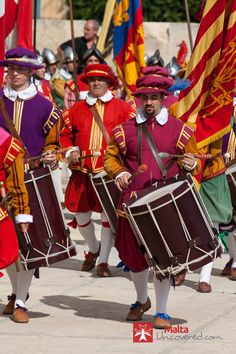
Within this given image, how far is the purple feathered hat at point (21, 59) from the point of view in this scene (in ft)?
32.5

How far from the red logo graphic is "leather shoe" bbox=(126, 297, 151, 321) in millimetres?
138

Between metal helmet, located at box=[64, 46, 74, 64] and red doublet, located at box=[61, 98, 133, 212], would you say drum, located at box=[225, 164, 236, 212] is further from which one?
metal helmet, located at box=[64, 46, 74, 64]

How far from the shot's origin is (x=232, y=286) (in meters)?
11.1

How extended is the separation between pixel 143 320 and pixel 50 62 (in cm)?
991

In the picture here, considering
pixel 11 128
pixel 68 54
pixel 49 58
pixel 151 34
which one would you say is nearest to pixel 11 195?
pixel 11 128

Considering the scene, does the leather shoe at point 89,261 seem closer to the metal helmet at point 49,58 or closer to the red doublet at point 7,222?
the red doublet at point 7,222

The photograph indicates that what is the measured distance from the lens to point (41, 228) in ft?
31.6

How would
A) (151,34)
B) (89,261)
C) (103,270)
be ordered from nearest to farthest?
(103,270), (89,261), (151,34)

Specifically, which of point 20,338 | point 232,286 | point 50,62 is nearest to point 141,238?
point 20,338

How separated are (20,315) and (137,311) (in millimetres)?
757

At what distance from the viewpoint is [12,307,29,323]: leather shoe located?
9484mm

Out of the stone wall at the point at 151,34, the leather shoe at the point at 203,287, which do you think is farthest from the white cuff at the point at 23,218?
the stone wall at the point at 151,34

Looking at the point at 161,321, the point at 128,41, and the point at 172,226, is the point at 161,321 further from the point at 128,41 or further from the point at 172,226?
the point at 128,41

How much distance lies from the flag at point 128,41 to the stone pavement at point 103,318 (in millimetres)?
3931
